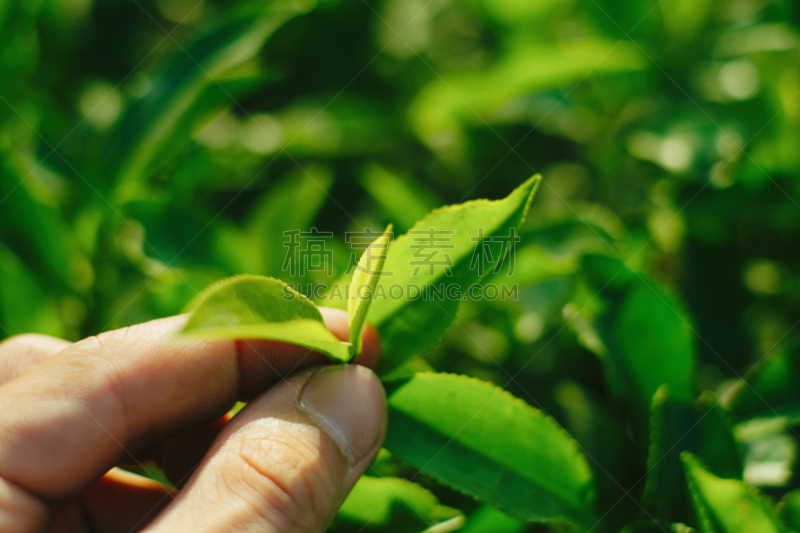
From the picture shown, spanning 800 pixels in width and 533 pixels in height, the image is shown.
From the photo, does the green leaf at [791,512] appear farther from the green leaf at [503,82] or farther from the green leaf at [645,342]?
the green leaf at [503,82]

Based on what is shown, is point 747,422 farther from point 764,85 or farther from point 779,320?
point 764,85

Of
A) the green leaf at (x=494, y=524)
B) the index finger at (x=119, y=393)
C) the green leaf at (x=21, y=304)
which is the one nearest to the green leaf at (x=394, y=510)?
the green leaf at (x=494, y=524)

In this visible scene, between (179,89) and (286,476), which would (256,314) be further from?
(179,89)

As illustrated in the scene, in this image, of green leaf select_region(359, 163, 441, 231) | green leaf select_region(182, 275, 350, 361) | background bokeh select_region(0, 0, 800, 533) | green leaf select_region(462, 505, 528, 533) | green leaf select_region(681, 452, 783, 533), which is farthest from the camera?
green leaf select_region(359, 163, 441, 231)

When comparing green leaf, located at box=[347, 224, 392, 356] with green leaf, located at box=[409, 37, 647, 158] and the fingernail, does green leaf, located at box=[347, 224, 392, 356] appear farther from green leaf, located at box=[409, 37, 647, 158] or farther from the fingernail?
green leaf, located at box=[409, 37, 647, 158]

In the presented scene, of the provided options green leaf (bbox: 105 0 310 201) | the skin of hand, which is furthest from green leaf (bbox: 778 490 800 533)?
green leaf (bbox: 105 0 310 201)

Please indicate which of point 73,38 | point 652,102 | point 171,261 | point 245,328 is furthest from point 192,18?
point 245,328
